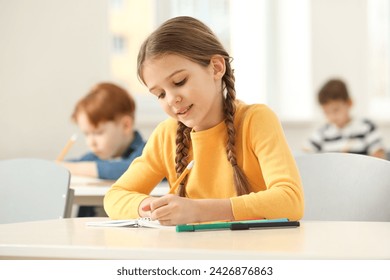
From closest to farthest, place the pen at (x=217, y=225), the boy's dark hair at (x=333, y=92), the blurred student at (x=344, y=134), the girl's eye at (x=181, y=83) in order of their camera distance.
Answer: the pen at (x=217, y=225)
the girl's eye at (x=181, y=83)
the boy's dark hair at (x=333, y=92)
the blurred student at (x=344, y=134)

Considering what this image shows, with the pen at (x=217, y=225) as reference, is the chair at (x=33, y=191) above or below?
below

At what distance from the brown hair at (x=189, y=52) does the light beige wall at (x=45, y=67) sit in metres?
2.61

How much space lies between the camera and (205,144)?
71.2 inches

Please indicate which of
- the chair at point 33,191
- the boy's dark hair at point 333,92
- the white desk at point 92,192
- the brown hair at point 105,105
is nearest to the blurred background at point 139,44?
the boy's dark hair at point 333,92

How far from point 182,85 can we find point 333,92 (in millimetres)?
3327

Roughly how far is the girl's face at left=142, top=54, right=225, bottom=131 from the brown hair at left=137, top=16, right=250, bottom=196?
0.6 inches

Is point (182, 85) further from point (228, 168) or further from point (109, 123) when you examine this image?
point (109, 123)

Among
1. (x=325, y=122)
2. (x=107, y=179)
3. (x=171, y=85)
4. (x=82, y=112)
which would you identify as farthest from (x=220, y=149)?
(x=325, y=122)

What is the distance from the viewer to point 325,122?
5.29 m

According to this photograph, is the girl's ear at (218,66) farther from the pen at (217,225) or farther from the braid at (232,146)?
the pen at (217,225)

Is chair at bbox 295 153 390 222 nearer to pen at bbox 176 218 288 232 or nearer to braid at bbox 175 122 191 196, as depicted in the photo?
braid at bbox 175 122 191 196

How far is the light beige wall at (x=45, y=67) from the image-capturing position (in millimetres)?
4281

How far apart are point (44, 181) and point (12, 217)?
15 centimetres

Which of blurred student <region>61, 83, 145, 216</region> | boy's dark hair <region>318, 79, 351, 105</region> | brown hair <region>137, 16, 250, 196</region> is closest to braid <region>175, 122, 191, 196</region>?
brown hair <region>137, 16, 250, 196</region>
